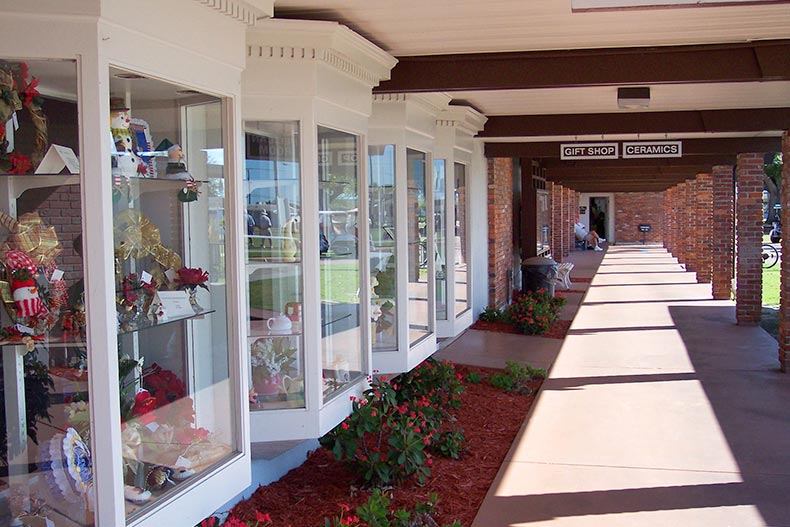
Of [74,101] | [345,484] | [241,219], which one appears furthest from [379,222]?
[74,101]

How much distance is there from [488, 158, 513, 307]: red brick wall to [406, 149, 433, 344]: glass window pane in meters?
5.05

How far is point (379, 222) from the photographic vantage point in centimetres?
777

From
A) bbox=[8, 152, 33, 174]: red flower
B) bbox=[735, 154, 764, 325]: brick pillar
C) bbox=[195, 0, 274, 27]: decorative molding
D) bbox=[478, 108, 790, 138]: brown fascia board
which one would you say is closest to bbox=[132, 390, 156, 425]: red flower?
bbox=[8, 152, 33, 174]: red flower

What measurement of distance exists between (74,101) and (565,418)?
19.6ft

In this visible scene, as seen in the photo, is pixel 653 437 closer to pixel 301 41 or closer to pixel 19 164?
pixel 301 41

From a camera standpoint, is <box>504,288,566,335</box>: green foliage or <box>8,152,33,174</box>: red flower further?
<box>504,288,566,335</box>: green foliage

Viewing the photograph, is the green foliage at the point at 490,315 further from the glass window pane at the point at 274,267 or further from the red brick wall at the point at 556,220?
the red brick wall at the point at 556,220

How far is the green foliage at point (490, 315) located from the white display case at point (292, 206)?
7.78 meters

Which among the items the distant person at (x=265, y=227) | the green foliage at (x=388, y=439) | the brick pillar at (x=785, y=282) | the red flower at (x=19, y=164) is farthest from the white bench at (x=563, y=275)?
the red flower at (x=19, y=164)

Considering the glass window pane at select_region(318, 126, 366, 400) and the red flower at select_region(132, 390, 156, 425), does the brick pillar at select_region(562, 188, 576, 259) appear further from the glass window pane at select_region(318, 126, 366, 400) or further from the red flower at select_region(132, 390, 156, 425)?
the red flower at select_region(132, 390, 156, 425)

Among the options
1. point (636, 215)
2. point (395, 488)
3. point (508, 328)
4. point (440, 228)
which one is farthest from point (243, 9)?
point (636, 215)

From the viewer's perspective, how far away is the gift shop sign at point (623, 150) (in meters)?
11.9

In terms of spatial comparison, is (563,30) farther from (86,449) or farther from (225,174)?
(86,449)

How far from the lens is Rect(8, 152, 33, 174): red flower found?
362 cm
